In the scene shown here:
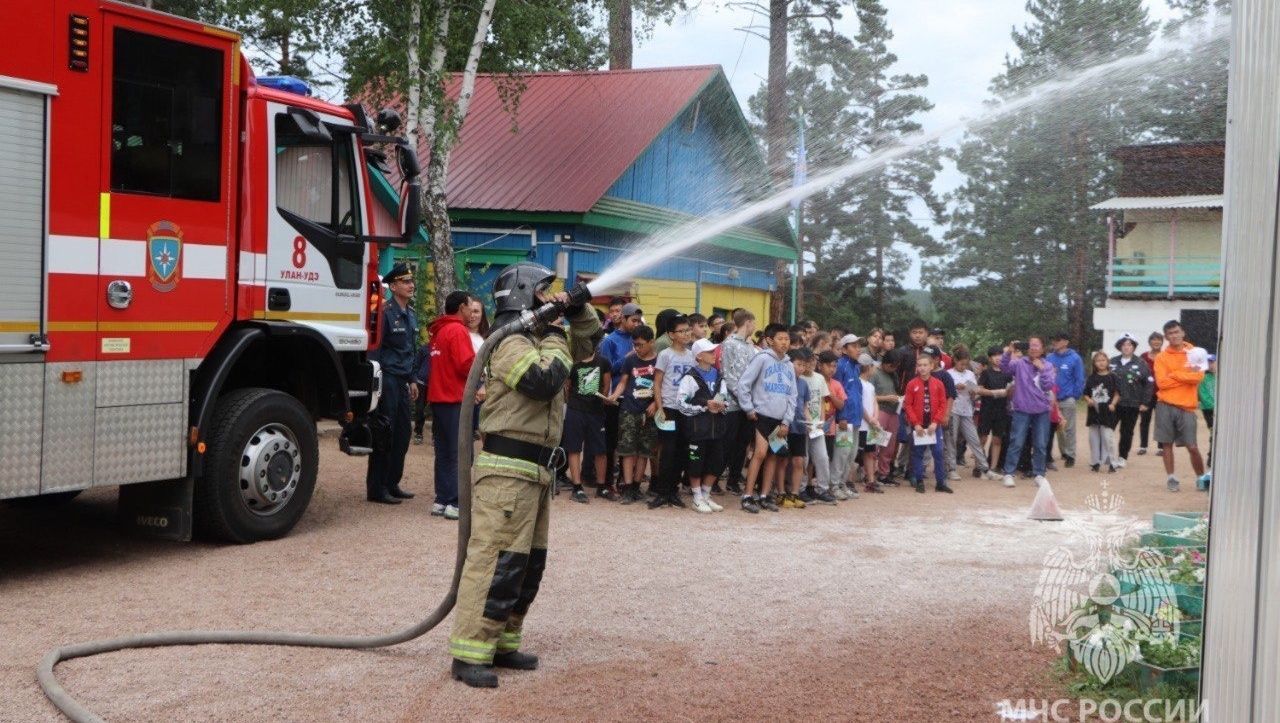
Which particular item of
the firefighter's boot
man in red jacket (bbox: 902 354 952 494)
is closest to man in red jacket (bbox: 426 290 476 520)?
the firefighter's boot

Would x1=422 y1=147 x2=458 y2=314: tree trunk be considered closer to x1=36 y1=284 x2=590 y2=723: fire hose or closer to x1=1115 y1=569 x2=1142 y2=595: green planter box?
x1=36 y1=284 x2=590 y2=723: fire hose

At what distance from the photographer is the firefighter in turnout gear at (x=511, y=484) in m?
5.30

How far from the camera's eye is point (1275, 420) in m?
2.69

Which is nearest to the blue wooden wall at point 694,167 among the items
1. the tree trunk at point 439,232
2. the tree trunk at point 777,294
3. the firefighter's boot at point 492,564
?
the tree trunk at point 777,294

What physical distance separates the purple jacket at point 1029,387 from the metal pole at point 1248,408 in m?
12.1

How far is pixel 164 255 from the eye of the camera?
7.31 metres

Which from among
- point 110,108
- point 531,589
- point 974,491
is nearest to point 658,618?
point 531,589

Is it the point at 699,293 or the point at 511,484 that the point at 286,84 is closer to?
the point at 511,484

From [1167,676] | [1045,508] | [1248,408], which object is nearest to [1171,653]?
[1167,676]

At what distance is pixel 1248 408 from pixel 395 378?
26.5 feet

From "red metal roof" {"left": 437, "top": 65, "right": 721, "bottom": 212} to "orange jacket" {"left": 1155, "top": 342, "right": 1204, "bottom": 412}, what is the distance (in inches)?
344

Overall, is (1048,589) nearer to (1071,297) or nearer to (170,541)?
(170,541)

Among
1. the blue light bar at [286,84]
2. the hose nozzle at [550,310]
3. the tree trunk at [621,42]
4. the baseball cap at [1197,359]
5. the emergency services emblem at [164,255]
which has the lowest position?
the baseball cap at [1197,359]

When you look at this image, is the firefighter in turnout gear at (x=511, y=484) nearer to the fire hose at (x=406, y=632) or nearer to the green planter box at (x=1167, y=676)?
the fire hose at (x=406, y=632)
